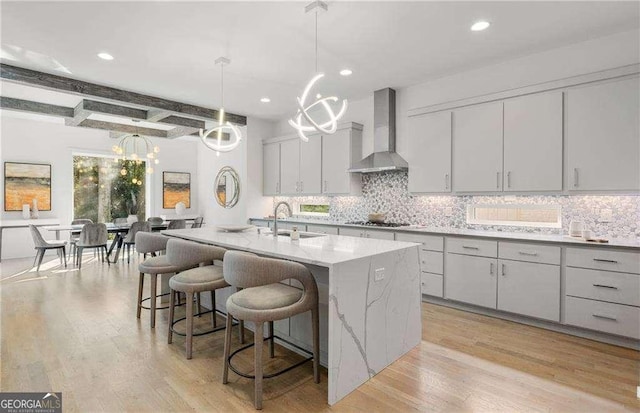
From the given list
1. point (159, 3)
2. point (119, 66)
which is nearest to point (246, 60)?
point (159, 3)

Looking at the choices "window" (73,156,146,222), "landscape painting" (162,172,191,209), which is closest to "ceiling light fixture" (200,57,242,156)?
"window" (73,156,146,222)

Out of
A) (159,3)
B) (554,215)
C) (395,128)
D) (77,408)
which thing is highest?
(159,3)

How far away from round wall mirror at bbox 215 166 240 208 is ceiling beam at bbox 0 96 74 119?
2.86m

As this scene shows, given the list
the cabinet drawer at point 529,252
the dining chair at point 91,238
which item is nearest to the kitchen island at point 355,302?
the cabinet drawer at point 529,252

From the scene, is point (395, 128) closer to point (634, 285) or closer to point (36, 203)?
point (634, 285)

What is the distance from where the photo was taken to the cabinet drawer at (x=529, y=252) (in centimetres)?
325

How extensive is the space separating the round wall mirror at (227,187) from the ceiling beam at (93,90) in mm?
1320

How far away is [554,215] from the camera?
3.81 m

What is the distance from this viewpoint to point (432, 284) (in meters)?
4.14

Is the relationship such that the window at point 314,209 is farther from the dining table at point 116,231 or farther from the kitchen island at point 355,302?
the dining table at point 116,231

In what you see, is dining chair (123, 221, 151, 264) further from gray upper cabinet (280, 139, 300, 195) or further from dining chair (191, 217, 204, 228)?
gray upper cabinet (280, 139, 300, 195)

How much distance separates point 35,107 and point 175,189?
3689 millimetres

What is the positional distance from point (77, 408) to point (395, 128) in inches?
186

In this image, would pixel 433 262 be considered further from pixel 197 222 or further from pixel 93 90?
pixel 197 222
